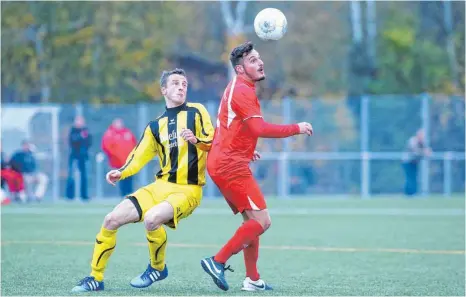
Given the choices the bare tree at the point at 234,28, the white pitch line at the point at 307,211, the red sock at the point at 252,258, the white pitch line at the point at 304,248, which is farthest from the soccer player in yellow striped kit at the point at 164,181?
the bare tree at the point at 234,28

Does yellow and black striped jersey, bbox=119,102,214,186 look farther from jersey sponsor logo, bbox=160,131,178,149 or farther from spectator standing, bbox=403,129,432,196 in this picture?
spectator standing, bbox=403,129,432,196

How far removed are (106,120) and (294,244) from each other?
15.2 meters

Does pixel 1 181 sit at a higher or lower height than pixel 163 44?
lower

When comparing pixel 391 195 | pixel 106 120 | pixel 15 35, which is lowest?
pixel 391 195

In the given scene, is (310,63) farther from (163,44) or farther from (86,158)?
(86,158)

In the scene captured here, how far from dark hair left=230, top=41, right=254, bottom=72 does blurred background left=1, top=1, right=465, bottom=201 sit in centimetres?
1615

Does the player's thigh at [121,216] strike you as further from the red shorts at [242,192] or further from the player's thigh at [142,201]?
the red shorts at [242,192]

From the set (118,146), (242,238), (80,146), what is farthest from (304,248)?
(80,146)

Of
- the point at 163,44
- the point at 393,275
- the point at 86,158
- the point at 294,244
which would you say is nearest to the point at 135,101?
the point at 163,44

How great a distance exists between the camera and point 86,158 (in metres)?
26.1

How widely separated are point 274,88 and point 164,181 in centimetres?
3221

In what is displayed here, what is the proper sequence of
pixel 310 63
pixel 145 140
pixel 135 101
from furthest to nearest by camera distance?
pixel 310 63 → pixel 135 101 → pixel 145 140

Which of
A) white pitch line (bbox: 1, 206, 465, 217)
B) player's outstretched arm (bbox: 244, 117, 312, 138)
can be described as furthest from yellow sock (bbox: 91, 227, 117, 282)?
white pitch line (bbox: 1, 206, 465, 217)

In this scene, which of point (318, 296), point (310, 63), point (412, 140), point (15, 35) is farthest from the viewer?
point (310, 63)
